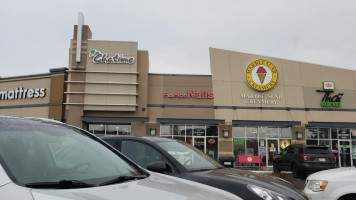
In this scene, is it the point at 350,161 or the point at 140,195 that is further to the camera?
the point at 350,161

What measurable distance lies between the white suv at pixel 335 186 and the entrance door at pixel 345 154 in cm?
2257

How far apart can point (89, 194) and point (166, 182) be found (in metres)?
0.83

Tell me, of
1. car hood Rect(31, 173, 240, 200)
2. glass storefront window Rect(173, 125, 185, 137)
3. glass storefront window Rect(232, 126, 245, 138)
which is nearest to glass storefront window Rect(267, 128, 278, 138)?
glass storefront window Rect(232, 126, 245, 138)

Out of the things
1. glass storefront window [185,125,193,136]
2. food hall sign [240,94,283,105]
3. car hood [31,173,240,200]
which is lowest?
car hood [31,173,240,200]

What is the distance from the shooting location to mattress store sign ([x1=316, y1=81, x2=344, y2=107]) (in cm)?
2597

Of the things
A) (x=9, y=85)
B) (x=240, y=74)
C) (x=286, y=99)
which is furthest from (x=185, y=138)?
(x=9, y=85)

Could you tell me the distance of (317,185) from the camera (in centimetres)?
577

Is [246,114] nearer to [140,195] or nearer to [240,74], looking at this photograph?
[240,74]

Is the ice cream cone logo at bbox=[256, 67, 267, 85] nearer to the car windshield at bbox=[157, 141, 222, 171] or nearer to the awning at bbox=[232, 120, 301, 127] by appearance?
the awning at bbox=[232, 120, 301, 127]

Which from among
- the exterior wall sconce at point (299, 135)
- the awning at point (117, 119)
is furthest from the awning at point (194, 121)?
the exterior wall sconce at point (299, 135)

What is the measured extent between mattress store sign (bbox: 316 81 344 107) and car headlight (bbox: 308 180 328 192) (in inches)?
865

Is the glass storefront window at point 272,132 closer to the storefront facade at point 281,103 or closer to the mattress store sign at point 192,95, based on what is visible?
the storefront facade at point 281,103

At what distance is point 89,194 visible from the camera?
6.40 ft

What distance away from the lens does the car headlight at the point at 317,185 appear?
18.4ft
